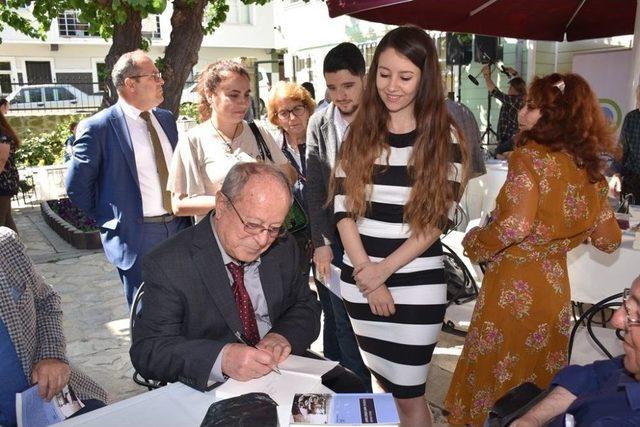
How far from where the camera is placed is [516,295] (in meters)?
2.44

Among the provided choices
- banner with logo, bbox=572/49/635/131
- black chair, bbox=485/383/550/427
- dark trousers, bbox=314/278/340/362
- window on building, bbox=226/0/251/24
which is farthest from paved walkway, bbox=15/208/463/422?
window on building, bbox=226/0/251/24

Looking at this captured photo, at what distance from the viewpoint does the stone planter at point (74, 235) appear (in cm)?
717

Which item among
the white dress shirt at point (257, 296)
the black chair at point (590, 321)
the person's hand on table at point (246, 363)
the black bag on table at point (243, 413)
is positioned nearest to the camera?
the black bag on table at point (243, 413)

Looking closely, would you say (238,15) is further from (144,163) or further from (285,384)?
(285,384)

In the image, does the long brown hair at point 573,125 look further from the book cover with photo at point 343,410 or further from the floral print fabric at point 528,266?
the book cover with photo at point 343,410

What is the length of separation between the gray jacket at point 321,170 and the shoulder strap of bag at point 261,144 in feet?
1.50

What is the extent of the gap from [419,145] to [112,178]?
1944 millimetres

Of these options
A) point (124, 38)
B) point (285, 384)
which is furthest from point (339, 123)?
point (124, 38)

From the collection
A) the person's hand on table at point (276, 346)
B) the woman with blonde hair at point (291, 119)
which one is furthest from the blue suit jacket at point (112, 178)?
the person's hand on table at point (276, 346)

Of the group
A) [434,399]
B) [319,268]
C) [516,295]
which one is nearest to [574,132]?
[516,295]

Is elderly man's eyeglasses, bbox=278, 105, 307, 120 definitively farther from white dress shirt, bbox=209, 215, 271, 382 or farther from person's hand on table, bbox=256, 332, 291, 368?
person's hand on table, bbox=256, 332, 291, 368

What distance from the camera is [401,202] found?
6.75ft

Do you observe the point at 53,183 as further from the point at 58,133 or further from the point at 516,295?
the point at 516,295

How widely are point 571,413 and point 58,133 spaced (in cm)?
1427
